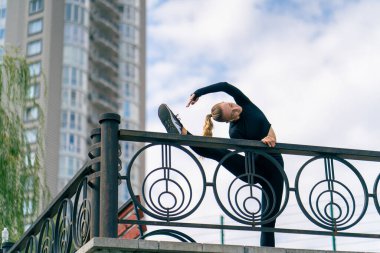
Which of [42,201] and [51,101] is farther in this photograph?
[51,101]

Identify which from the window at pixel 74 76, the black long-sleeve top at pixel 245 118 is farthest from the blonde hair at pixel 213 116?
the window at pixel 74 76

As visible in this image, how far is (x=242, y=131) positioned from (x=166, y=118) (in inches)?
30.8

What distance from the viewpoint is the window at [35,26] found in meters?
72.2

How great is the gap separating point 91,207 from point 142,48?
78.4m

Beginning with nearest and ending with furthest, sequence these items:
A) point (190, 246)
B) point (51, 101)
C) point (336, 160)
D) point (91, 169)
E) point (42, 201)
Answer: point (190, 246), point (91, 169), point (336, 160), point (42, 201), point (51, 101)

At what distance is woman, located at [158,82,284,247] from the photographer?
279 inches

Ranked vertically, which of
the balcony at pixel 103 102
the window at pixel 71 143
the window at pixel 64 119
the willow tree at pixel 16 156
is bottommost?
the willow tree at pixel 16 156

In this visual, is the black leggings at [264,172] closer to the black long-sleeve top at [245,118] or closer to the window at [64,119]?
the black long-sleeve top at [245,118]

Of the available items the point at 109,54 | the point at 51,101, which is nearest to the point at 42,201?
the point at 51,101

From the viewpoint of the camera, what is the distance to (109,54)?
8131cm

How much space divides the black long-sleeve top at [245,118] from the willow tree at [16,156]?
7.66 meters

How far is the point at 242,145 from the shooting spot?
709 centimetres

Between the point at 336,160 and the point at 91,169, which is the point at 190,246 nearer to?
the point at 91,169

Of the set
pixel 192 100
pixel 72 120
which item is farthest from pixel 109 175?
pixel 72 120
